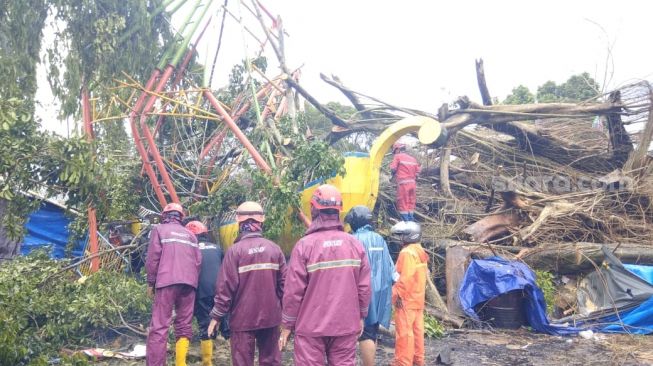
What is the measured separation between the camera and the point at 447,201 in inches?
371

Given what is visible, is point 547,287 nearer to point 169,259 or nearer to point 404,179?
point 404,179

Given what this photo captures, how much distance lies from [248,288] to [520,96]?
15171 mm

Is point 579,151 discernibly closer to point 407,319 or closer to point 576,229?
point 576,229

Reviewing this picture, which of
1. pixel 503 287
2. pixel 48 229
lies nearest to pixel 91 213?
pixel 48 229

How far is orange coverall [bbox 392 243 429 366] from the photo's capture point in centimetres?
510

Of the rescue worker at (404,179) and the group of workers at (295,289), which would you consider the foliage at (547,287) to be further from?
the group of workers at (295,289)

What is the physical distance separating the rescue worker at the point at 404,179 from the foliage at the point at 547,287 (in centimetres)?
213

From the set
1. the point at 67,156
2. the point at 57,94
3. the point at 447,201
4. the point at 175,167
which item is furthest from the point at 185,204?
the point at 447,201

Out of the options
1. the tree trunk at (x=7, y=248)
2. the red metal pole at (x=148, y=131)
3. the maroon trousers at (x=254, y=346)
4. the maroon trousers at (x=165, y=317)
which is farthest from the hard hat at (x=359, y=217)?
the tree trunk at (x=7, y=248)

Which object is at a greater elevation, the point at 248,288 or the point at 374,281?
the point at 248,288

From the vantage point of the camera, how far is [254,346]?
4.42m

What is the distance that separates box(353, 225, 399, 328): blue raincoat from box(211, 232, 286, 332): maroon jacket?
3.49ft

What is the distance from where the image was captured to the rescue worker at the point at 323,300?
3.65 m

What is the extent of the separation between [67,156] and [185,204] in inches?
122
